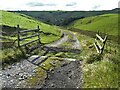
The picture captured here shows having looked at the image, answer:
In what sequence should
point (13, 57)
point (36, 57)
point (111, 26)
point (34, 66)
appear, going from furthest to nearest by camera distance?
1. point (111, 26)
2. point (36, 57)
3. point (13, 57)
4. point (34, 66)

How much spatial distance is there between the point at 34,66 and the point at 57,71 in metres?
2.21

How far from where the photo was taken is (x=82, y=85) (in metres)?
15.1

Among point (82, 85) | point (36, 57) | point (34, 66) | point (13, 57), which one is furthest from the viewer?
point (36, 57)

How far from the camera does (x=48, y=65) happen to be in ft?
66.3

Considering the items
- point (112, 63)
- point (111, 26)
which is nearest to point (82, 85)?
point (112, 63)

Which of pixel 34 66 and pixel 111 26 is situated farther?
pixel 111 26

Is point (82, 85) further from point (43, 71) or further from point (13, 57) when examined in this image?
point (13, 57)

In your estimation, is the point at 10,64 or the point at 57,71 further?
the point at 10,64

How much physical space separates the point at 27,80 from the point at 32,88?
163cm

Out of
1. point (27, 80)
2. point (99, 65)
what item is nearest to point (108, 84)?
point (99, 65)

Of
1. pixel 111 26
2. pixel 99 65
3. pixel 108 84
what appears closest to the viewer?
pixel 108 84

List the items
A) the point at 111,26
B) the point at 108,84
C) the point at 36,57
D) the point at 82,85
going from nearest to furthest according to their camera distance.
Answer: the point at 108,84 < the point at 82,85 < the point at 36,57 < the point at 111,26

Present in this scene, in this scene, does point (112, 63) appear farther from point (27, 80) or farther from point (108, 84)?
point (27, 80)

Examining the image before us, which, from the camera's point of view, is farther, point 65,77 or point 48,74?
point 48,74
